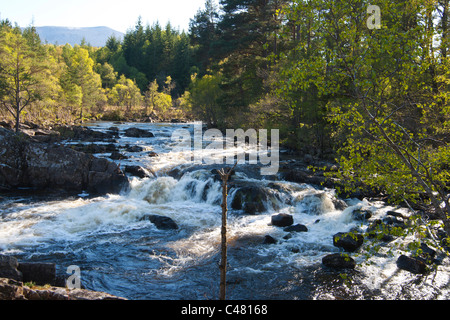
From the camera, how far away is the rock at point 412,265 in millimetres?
9258

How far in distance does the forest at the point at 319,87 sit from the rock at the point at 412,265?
248 centimetres

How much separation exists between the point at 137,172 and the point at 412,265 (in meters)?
14.5

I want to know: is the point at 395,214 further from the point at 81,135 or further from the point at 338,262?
the point at 81,135

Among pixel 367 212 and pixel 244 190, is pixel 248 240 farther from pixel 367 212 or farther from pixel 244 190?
pixel 367 212

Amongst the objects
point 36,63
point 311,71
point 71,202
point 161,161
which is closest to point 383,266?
point 311,71

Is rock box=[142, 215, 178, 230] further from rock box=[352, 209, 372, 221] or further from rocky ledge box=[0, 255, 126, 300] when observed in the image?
rock box=[352, 209, 372, 221]

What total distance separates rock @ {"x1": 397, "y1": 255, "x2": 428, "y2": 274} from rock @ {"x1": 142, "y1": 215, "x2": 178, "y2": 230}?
7850mm

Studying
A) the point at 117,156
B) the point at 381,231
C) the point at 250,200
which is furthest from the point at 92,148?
the point at 381,231

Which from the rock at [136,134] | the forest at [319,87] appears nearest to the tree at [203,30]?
the forest at [319,87]

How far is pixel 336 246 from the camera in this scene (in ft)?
36.8
